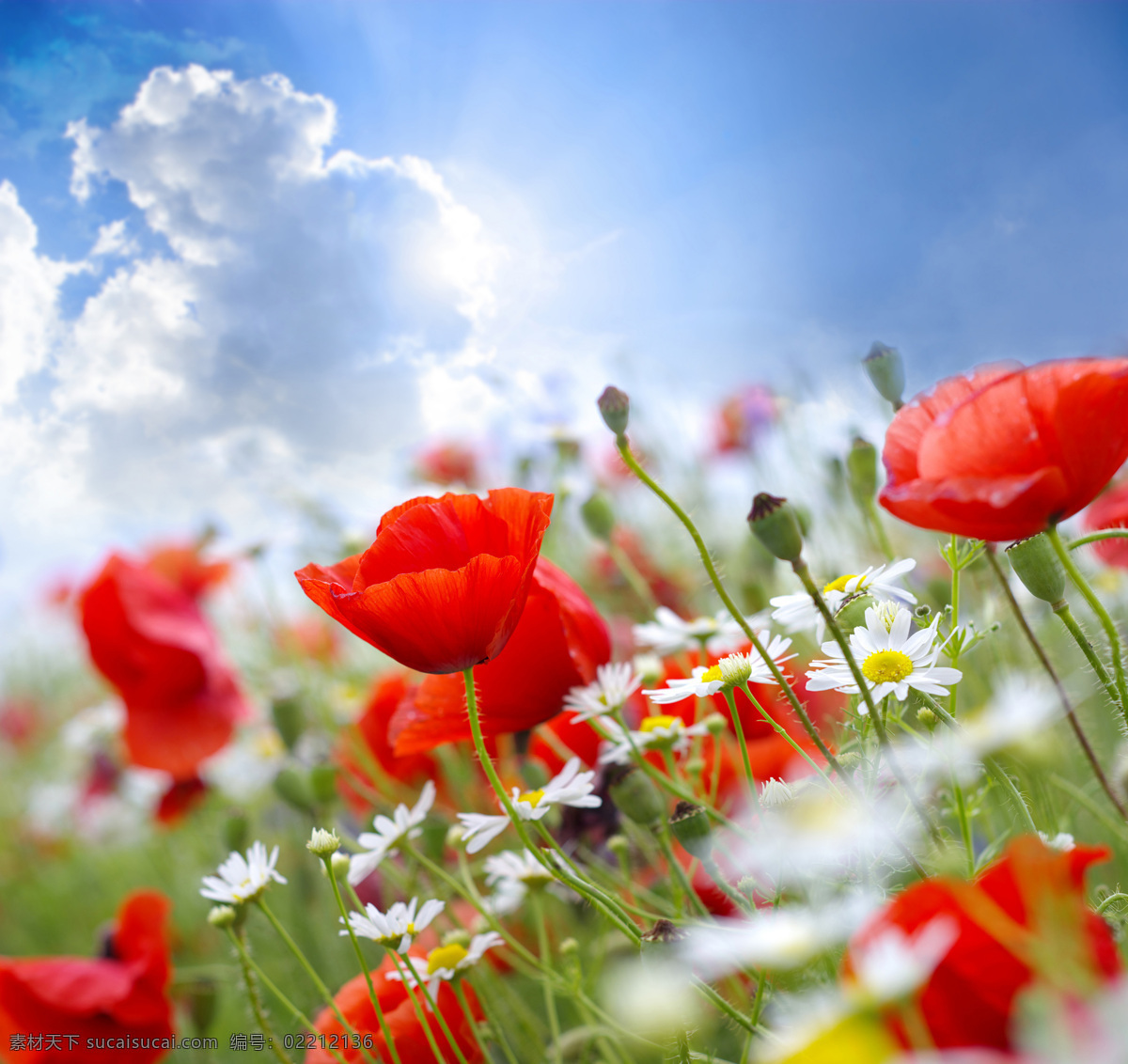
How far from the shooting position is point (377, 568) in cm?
33

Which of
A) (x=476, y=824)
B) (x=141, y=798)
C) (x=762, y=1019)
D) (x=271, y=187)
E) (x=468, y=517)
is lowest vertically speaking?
(x=762, y=1019)

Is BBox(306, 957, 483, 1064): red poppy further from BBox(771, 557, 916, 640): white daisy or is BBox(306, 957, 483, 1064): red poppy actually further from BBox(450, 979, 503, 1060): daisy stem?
BBox(771, 557, 916, 640): white daisy

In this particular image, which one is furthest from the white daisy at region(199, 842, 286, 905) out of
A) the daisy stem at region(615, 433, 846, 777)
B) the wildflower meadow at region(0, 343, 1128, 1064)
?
the daisy stem at region(615, 433, 846, 777)

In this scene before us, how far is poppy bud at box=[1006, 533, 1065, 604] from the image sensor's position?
29 cm

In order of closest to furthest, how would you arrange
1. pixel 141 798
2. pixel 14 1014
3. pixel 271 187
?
1. pixel 14 1014
2. pixel 271 187
3. pixel 141 798

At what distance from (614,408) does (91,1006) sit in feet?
1.72

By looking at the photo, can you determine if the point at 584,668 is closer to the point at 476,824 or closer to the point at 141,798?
the point at 476,824

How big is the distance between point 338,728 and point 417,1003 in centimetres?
46

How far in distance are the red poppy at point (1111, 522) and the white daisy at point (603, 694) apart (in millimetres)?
281

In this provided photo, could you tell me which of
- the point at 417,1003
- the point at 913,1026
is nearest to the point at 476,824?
the point at 417,1003

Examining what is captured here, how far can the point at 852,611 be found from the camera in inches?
13.4

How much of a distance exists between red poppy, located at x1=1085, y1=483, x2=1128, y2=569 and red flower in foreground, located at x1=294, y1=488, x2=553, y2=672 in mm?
335

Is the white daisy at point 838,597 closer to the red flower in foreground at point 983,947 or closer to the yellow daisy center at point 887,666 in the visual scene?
the yellow daisy center at point 887,666

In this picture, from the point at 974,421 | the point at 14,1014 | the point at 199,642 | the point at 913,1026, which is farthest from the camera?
the point at 199,642
